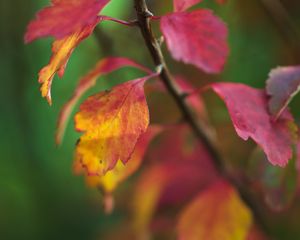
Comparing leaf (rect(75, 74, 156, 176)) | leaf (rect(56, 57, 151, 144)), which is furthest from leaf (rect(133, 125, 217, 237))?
leaf (rect(75, 74, 156, 176))

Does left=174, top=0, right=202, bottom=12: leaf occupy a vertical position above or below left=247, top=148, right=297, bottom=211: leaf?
above

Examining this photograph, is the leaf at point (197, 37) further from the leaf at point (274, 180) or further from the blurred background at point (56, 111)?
the blurred background at point (56, 111)

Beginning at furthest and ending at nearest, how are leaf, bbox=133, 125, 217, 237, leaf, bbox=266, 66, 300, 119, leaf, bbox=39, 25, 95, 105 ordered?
leaf, bbox=133, 125, 217, 237 < leaf, bbox=266, 66, 300, 119 < leaf, bbox=39, 25, 95, 105

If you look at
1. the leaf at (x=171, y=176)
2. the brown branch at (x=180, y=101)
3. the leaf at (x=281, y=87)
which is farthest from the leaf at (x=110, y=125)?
the leaf at (x=171, y=176)

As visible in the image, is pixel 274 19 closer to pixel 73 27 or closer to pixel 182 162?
pixel 182 162

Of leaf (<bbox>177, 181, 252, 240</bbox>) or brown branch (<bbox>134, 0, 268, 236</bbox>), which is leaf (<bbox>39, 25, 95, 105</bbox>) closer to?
brown branch (<bbox>134, 0, 268, 236</bbox>)

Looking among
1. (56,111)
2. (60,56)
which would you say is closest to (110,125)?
(60,56)
